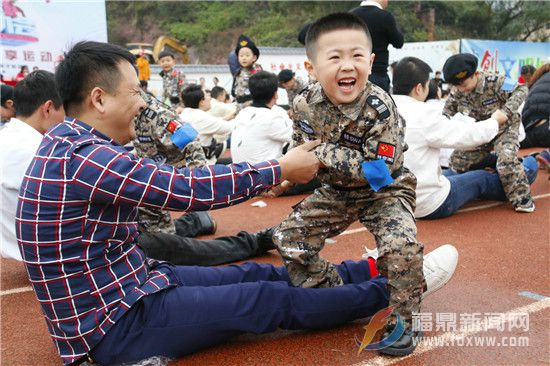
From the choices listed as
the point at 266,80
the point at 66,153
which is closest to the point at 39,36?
the point at 266,80

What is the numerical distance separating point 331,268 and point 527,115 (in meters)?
5.96

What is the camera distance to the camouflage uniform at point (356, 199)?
8.17 feet

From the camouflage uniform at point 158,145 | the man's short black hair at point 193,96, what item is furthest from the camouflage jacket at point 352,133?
the man's short black hair at point 193,96

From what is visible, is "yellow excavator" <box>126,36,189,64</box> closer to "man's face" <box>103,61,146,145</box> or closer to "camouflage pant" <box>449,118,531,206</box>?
"camouflage pant" <box>449,118,531,206</box>

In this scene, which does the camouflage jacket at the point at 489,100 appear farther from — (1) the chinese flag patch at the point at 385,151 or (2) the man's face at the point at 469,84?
(1) the chinese flag patch at the point at 385,151

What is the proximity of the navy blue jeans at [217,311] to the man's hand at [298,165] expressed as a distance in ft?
1.71

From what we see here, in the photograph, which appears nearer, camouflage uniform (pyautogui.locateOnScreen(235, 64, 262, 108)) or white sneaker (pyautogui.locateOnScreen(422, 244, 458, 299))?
white sneaker (pyautogui.locateOnScreen(422, 244, 458, 299))

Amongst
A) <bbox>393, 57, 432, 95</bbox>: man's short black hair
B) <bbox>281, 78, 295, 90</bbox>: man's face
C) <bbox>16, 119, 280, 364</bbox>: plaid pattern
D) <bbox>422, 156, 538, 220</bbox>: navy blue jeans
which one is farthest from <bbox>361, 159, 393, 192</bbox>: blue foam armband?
<bbox>281, 78, 295, 90</bbox>: man's face

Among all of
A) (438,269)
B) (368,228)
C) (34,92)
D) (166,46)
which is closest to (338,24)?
(368,228)

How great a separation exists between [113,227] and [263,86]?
4009 millimetres

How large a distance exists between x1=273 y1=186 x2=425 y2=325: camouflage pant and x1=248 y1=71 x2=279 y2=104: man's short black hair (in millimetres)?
3277

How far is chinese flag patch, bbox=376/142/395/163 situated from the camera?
2.58 meters

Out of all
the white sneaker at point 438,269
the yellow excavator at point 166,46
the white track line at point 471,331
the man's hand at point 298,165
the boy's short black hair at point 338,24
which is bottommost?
the yellow excavator at point 166,46
